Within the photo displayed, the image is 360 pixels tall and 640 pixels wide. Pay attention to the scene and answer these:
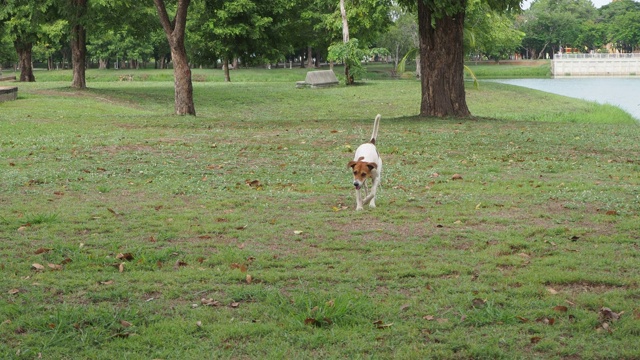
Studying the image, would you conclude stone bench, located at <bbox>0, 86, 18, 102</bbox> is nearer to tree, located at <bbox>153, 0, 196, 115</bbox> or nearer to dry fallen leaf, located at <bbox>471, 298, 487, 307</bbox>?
tree, located at <bbox>153, 0, 196, 115</bbox>

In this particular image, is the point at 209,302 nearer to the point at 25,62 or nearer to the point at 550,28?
the point at 25,62

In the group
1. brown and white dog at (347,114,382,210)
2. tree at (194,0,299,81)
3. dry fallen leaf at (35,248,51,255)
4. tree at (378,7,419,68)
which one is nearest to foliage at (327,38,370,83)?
tree at (194,0,299,81)

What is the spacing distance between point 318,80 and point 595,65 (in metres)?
65.9

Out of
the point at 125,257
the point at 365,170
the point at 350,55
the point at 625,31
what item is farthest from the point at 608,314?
the point at 625,31

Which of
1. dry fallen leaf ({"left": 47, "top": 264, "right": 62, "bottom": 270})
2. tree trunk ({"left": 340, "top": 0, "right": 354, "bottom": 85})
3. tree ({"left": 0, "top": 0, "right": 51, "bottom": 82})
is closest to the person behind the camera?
dry fallen leaf ({"left": 47, "top": 264, "right": 62, "bottom": 270})

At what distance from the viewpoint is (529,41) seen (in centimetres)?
12088

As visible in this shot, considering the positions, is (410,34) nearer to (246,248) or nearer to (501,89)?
(501,89)

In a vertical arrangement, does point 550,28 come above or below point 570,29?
above

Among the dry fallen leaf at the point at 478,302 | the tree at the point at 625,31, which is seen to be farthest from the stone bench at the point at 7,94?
the tree at the point at 625,31

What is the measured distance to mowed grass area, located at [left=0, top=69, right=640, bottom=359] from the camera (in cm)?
503

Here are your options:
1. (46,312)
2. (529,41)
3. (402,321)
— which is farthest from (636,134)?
(529,41)

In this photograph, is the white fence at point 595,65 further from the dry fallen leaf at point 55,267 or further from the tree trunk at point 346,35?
the dry fallen leaf at point 55,267

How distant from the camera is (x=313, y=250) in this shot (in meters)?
7.30

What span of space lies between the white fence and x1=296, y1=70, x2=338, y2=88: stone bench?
58.1 m
